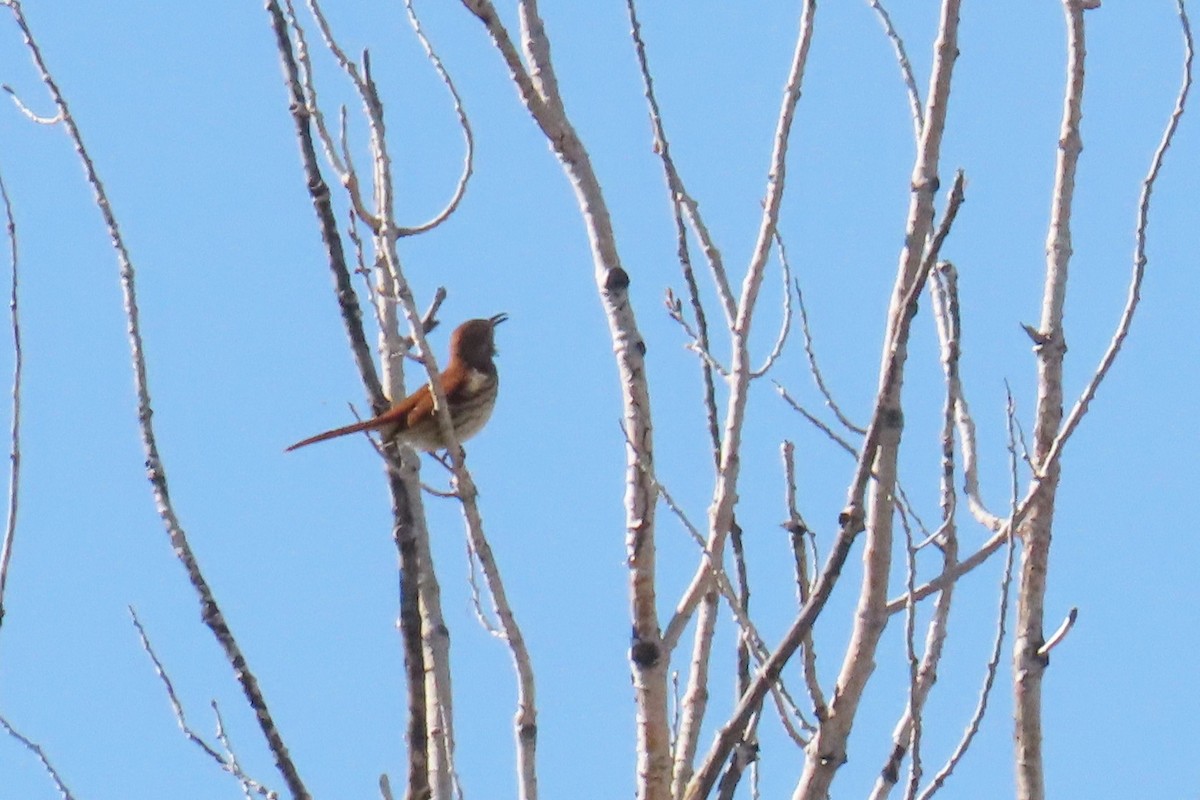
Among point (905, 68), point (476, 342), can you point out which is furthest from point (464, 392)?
point (905, 68)

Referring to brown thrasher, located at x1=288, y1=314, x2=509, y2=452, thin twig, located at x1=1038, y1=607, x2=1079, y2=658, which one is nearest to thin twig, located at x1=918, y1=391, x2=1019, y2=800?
thin twig, located at x1=1038, y1=607, x2=1079, y2=658

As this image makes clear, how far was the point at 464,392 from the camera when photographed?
6.72 meters

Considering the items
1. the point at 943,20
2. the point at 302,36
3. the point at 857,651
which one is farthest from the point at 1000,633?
the point at 302,36

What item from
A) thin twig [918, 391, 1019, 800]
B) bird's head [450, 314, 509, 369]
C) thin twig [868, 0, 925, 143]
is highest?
bird's head [450, 314, 509, 369]

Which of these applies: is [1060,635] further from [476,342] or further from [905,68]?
[476,342]

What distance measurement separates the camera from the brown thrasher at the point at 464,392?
5.42m

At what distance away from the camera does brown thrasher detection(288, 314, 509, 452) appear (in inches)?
213

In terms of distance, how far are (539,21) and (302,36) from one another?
0.50 meters

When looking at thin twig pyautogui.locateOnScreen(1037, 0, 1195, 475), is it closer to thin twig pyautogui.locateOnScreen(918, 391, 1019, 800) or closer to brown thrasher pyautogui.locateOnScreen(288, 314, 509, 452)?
thin twig pyautogui.locateOnScreen(918, 391, 1019, 800)

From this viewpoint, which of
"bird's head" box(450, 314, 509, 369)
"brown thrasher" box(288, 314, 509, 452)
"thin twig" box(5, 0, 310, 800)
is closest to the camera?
"thin twig" box(5, 0, 310, 800)

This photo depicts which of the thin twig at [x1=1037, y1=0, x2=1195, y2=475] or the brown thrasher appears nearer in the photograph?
the thin twig at [x1=1037, y1=0, x2=1195, y2=475]

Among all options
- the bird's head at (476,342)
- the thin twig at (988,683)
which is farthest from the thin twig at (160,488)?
the bird's head at (476,342)

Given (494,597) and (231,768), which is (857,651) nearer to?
(494,597)

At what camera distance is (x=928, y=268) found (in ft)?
9.82
